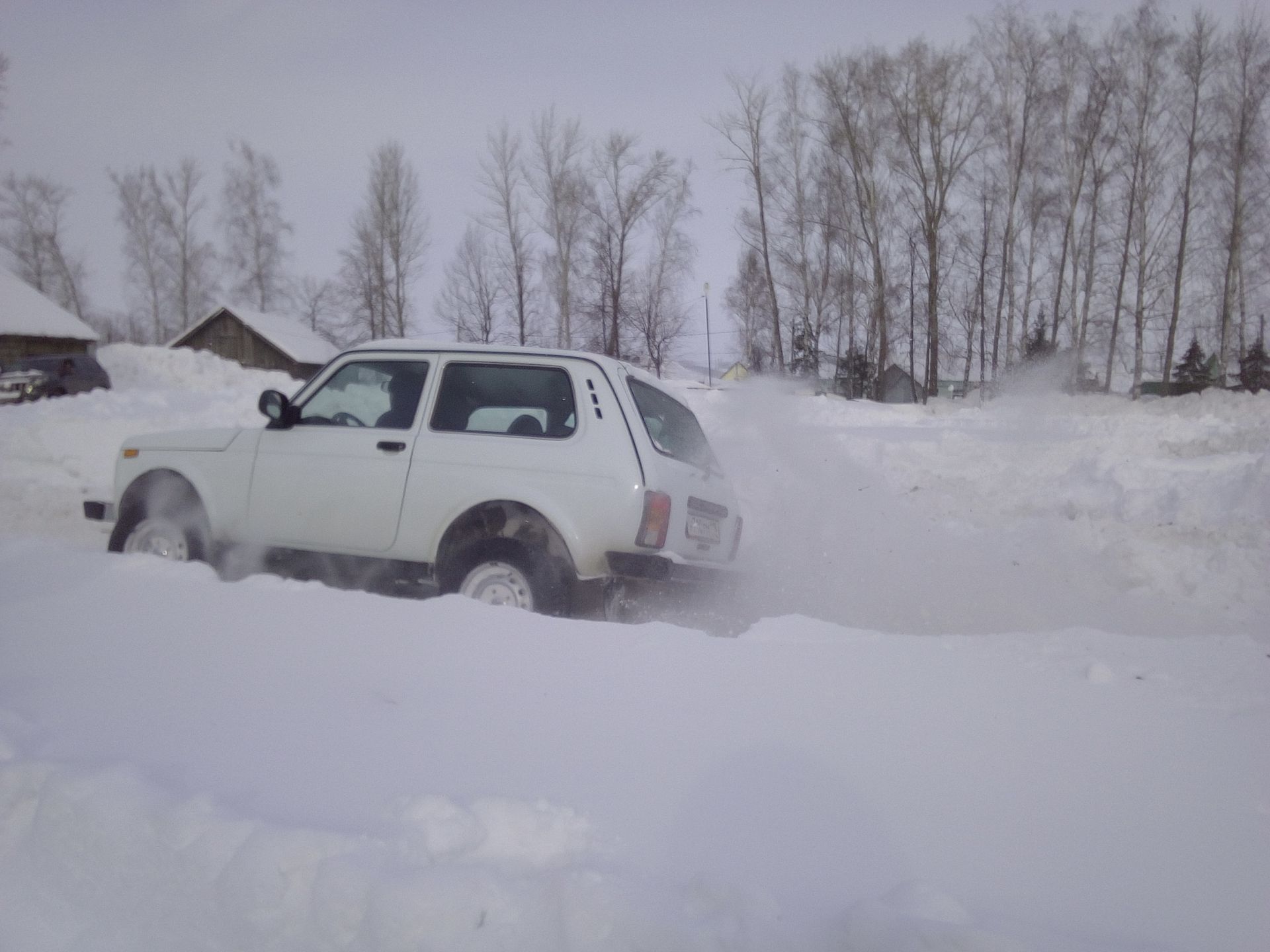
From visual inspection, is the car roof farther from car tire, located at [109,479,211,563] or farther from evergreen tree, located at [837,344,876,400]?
evergreen tree, located at [837,344,876,400]

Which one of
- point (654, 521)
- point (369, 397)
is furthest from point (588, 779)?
point (369, 397)

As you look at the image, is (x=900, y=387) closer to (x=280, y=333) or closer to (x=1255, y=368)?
(x=1255, y=368)

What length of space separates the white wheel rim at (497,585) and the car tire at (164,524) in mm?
1920

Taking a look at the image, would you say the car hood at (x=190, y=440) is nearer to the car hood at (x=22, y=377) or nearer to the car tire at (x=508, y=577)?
the car tire at (x=508, y=577)

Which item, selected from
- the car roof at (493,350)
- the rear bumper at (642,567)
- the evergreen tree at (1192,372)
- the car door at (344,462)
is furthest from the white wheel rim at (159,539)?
the evergreen tree at (1192,372)

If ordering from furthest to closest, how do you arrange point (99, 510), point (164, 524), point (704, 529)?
point (99, 510), point (164, 524), point (704, 529)

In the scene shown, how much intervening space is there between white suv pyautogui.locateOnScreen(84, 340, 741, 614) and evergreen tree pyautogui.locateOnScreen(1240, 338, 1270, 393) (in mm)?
18174

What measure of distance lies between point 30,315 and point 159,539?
1698 centimetres

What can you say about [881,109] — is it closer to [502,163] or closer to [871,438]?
[871,438]

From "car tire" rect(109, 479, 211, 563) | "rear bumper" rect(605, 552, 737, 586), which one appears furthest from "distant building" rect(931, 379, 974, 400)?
"car tire" rect(109, 479, 211, 563)

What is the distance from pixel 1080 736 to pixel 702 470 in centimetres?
252

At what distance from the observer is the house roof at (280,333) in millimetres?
21016

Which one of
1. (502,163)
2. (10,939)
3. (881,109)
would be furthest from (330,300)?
(881,109)

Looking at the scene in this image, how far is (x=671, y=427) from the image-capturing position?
4.74m
